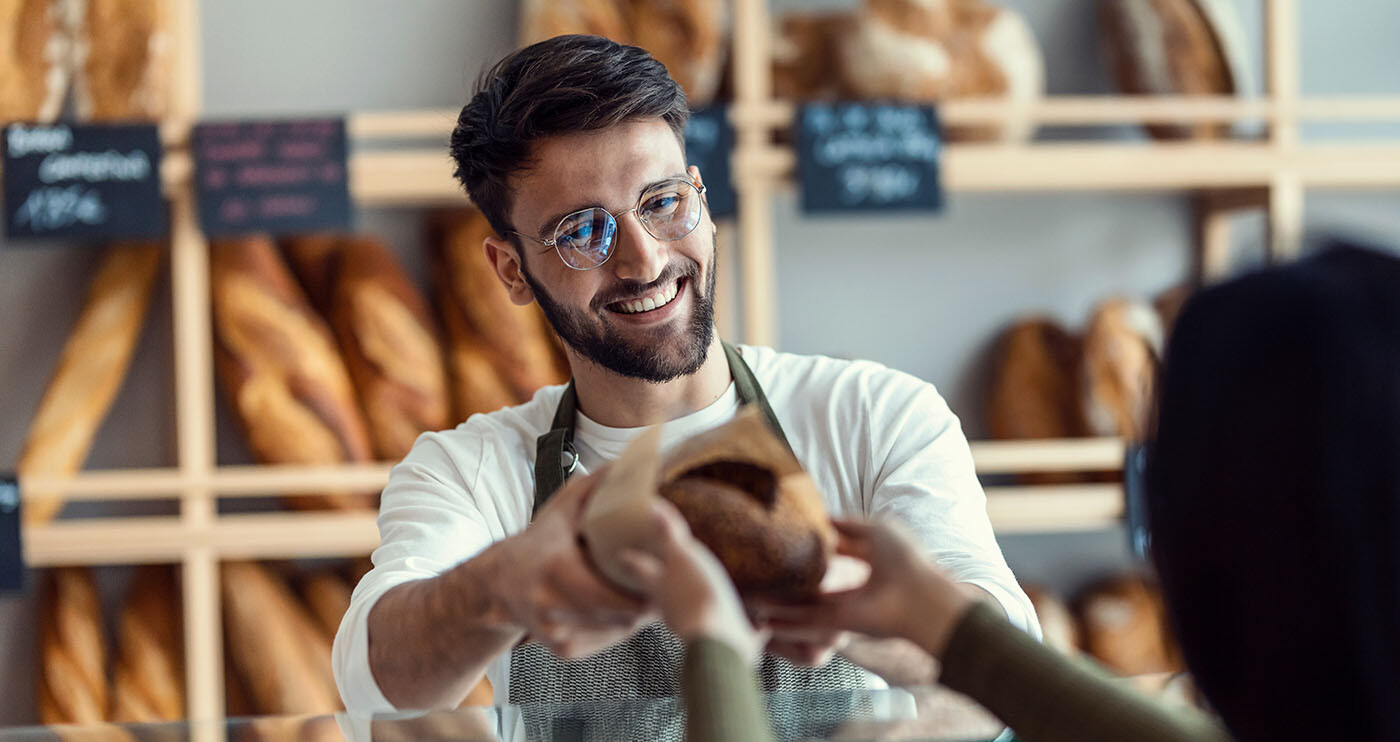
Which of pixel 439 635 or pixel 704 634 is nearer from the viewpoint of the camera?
pixel 704 634

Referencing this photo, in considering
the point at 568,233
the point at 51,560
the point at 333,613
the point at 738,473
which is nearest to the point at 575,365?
the point at 568,233

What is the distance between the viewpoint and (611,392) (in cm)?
102

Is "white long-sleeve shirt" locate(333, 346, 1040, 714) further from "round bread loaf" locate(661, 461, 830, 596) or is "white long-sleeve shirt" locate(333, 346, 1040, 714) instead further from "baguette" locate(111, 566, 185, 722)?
"baguette" locate(111, 566, 185, 722)

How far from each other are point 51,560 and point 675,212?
3.06 feet

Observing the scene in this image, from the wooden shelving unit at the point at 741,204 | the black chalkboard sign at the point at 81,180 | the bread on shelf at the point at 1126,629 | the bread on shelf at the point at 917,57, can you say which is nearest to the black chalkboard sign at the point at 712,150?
the wooden shelving unit at the point at 741,204

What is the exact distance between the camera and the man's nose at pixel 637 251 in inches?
36.8

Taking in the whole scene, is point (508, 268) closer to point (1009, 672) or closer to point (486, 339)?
point (486, 339)

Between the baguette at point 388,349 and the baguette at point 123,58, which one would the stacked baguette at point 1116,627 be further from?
the baguette at point 123,58

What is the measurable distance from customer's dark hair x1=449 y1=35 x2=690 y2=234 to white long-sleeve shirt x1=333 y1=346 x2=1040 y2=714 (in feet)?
0.63

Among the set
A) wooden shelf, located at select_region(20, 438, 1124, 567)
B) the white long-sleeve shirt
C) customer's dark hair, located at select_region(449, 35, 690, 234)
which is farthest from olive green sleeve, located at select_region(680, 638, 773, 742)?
wooden shelf, located at select_region(20, 438, 1124, 567)

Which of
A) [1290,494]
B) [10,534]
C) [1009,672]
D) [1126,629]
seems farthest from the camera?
[1126,629]

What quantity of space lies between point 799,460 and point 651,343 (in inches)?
5.9

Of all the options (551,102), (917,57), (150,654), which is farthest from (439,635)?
(917,57)

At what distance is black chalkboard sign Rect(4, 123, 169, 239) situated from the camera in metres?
1.41
